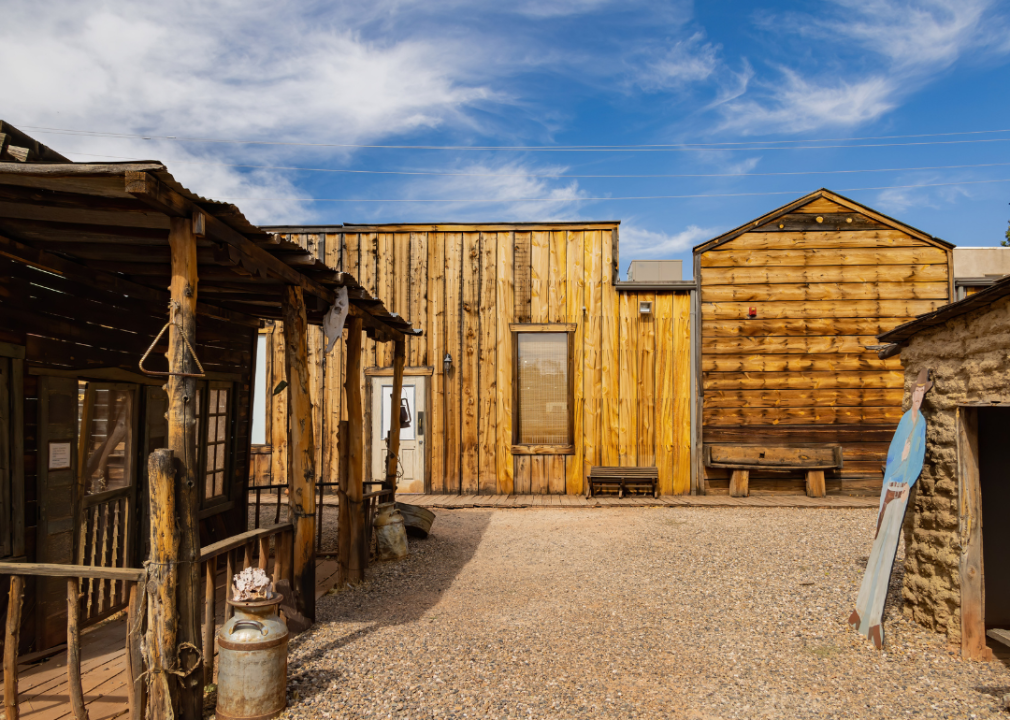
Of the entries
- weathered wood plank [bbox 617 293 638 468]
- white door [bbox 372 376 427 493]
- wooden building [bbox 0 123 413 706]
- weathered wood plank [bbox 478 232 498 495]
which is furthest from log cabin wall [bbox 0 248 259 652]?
Result: weathered wood plank [bbox 617 293 638 468]

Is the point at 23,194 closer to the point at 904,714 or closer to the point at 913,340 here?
the point at 904,714

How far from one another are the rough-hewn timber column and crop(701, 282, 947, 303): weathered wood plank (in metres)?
9.78

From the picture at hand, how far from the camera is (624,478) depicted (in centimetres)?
1136

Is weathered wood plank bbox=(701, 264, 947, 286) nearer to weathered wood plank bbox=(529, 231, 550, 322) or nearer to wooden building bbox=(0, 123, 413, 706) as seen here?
weathered wood plank bbox=(529, 231, 550, 322)

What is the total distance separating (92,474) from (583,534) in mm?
5854

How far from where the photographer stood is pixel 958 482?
493 centimetres

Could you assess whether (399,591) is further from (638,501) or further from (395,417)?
(638,501)

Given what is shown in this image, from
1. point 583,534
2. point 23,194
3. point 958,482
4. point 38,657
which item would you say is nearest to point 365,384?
point 583,534

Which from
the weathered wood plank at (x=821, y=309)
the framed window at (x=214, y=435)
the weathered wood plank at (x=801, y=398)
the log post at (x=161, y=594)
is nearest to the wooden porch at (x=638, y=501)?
the weathered wood plank at (x=801, y=398)

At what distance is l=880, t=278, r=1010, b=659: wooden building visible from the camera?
478 centimetres

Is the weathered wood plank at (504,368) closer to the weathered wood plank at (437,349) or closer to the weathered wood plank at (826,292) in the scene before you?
the weathered wood plank at (437,349)

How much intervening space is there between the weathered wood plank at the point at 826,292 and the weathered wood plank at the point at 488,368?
386cm

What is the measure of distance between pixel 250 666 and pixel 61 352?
296 cm

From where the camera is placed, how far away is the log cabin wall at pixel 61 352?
4.53 metres
